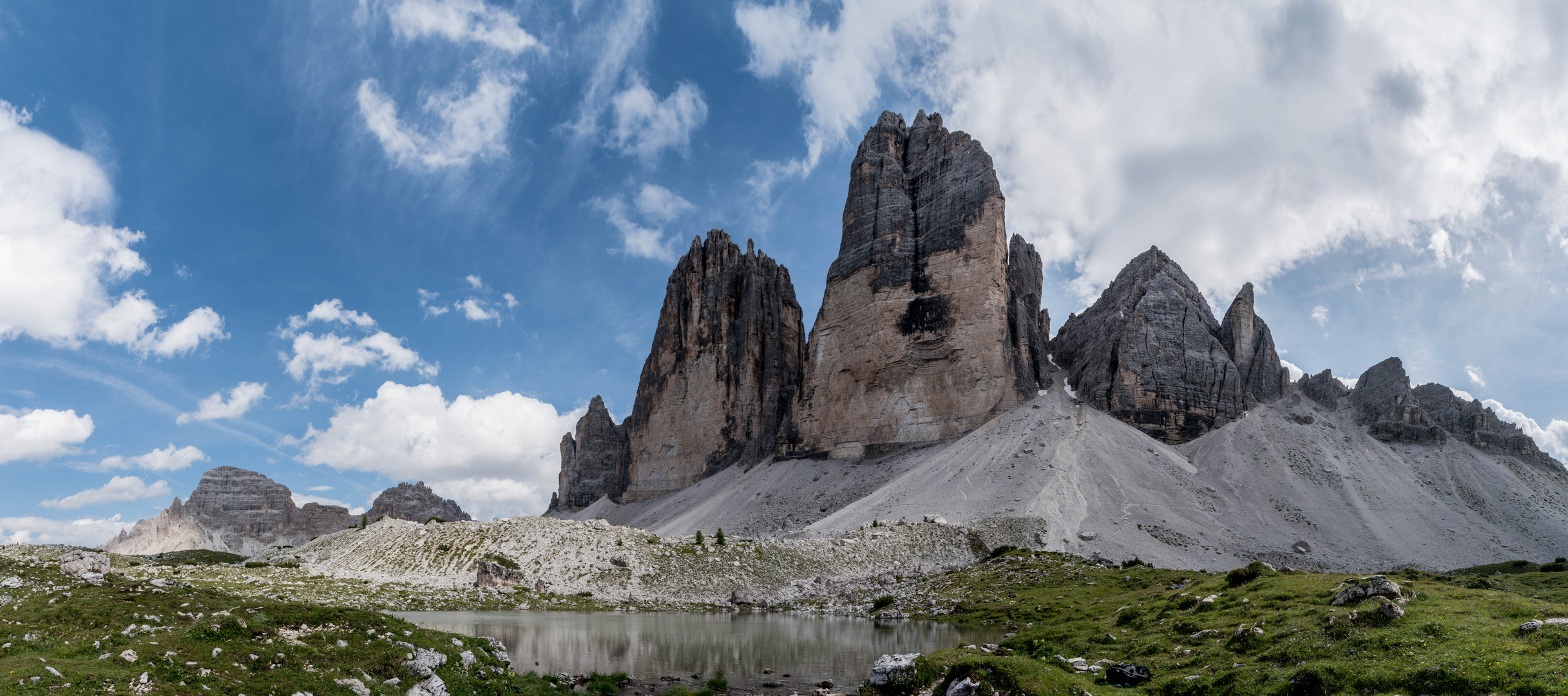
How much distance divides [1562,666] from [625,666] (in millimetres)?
23825

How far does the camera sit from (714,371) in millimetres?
161875

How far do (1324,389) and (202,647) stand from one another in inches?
6049

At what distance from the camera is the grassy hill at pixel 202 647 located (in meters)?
13.7

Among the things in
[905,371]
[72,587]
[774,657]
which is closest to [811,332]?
[905,371]

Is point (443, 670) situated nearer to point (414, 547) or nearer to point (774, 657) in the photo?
point (774, 657)

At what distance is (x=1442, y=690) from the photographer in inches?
527

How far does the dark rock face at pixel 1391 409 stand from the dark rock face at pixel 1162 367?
13.8 metres

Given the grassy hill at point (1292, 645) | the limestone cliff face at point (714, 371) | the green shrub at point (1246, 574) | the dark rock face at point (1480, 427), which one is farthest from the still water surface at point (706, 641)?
the dark rock face at point (1480, 427)

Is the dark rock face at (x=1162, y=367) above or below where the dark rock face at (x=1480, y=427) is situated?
above

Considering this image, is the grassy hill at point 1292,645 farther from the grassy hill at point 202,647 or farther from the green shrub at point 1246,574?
the grassy hill at point 202,647

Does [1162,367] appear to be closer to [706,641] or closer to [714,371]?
[714,371]

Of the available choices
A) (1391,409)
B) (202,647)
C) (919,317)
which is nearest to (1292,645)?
(202,647)

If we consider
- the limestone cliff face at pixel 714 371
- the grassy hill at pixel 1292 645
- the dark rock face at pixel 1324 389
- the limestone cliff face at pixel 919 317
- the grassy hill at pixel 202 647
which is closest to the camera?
the grassy hill at pixel 202 647

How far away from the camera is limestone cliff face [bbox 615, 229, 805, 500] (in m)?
156
